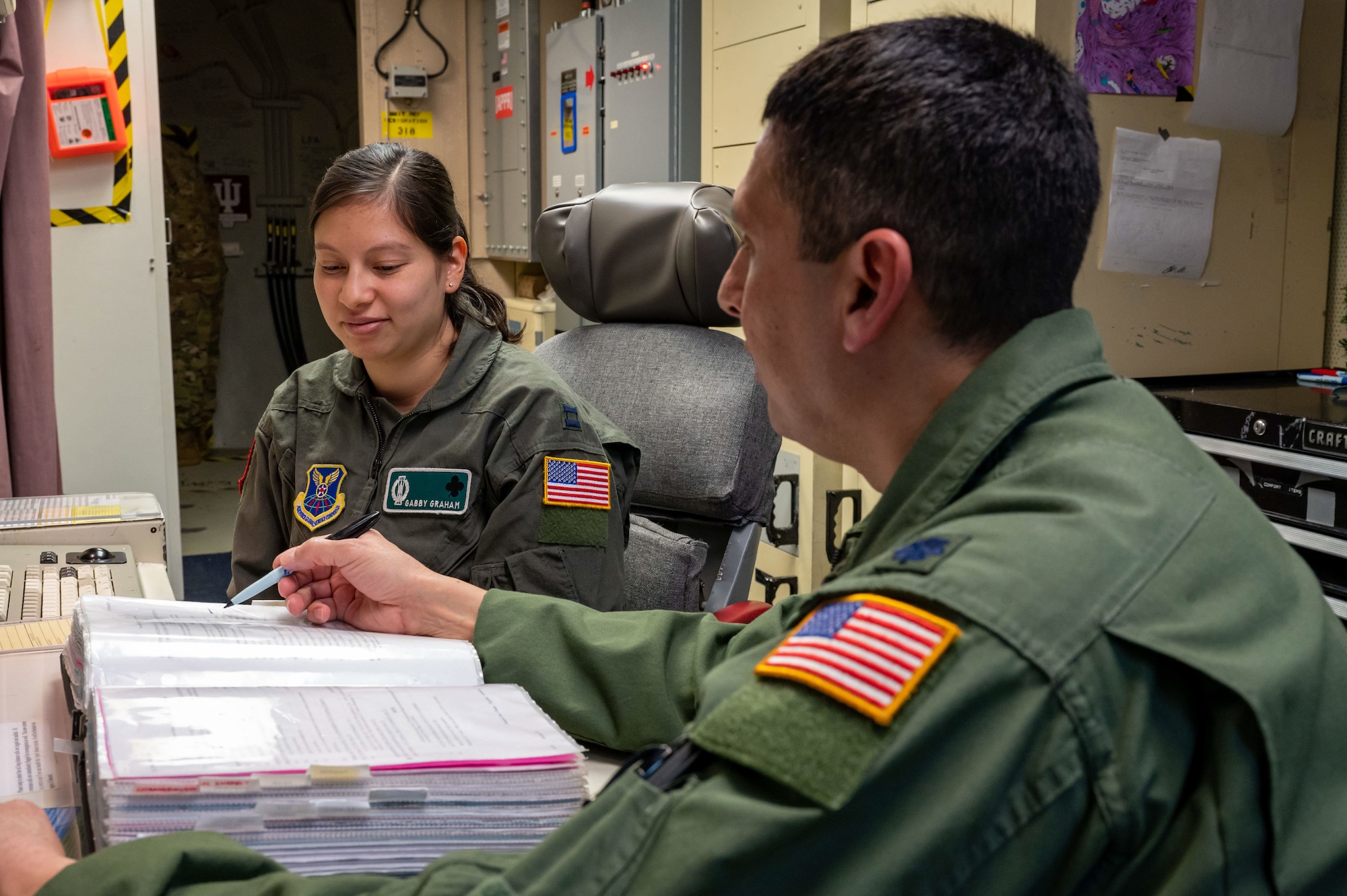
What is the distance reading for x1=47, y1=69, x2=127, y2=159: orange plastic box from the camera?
2.46 metres

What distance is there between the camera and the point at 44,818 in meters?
0.68

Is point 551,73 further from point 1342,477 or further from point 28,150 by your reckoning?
point 1342,477

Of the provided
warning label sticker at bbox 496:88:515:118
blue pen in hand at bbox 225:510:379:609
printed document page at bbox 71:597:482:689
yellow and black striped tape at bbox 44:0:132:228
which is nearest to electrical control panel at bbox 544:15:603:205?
warning label sticker at bbox 496:88:515:118

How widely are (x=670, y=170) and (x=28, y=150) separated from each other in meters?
2.03

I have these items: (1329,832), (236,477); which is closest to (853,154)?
(1329,832)

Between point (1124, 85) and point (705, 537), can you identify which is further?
point (1124, 85)

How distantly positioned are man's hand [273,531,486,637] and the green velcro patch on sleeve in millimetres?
344

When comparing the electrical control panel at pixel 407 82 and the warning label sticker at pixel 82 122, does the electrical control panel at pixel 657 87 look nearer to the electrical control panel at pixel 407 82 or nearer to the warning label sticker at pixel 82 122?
the electrical control panel at pixel 407 82

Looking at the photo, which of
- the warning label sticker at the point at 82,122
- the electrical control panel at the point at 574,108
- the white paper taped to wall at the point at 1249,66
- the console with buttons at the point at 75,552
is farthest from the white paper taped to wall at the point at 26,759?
the electrical control panel at the point at 574,108

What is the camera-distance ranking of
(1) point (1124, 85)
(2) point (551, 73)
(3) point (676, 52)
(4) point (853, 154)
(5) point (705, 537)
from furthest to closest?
(2) point (551, 73) < (3) point (676, 52) < (1) point (1124, 85) < (5) point (705, 537) < (4) point (853, 154)

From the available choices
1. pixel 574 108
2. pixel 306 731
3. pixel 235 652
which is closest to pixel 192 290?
pixel 574 108

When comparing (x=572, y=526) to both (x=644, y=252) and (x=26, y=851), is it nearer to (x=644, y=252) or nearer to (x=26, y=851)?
(x=644, y=252)

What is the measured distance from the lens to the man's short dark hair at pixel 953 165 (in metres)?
0.64

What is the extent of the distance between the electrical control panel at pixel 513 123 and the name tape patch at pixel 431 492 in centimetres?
322
